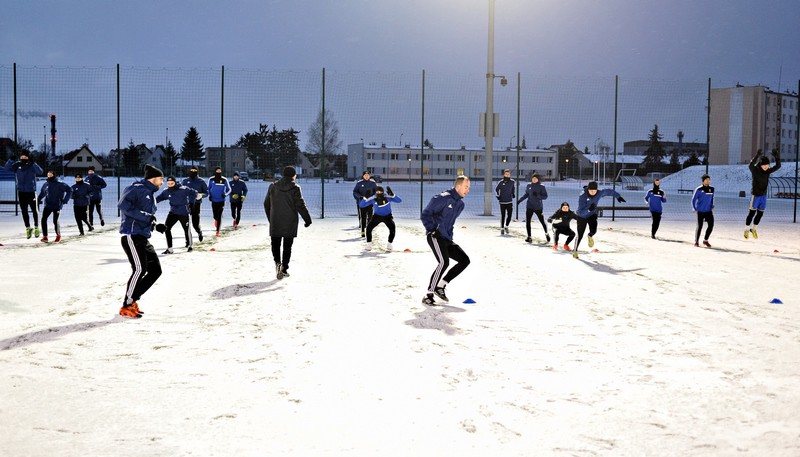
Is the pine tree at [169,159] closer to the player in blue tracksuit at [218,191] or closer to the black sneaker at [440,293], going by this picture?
the player in blue tracksuit at [218,191]

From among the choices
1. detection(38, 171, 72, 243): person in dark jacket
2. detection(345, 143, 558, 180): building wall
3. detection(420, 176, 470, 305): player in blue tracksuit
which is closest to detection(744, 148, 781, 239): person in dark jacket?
detection(420, 176, 470, 305): player in blue tracksuit

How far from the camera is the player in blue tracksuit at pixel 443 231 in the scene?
827 centimetres

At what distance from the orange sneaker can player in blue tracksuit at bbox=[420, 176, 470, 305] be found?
11.0 feet

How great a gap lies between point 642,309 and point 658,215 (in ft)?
31.5

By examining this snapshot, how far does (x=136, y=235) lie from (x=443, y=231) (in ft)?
11.9

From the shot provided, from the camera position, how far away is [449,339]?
6430 mm

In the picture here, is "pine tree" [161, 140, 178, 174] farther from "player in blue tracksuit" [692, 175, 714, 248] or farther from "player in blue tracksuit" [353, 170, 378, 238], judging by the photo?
"player in blue tracksuit" [692, 175, 714, 248]

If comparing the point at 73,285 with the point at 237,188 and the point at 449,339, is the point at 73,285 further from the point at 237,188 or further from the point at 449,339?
the point at 237,188

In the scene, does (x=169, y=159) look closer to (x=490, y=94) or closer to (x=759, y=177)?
(x=490, y=94)

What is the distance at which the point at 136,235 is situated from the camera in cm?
747

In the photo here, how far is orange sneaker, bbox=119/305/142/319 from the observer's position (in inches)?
287

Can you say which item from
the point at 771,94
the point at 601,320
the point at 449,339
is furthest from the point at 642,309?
the point at 771,94

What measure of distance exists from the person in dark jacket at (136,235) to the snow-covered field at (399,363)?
0.38m

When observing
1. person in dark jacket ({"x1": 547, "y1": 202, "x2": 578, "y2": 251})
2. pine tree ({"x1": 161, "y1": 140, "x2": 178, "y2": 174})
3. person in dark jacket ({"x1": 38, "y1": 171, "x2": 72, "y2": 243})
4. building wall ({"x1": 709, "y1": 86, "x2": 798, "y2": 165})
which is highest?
building wall ({"x1": 709, "y1": 86, "x2": 798, "y2": 165})
